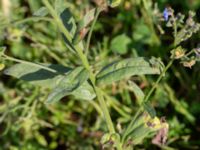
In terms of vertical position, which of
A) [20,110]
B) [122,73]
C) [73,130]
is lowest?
[73,130]

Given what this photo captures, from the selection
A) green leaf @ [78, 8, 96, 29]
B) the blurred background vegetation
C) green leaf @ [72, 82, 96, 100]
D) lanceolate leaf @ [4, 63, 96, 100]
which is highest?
green leaf @ [78, 8, 96, 29]

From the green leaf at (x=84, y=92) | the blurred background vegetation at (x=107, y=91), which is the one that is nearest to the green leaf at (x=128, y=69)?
the green leaf at (x=84, y=92)

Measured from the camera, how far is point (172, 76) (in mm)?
2094

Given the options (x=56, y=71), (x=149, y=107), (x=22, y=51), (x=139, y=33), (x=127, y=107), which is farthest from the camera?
(x=22, y=51)

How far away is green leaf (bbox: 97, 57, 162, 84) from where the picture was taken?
4.58 ft

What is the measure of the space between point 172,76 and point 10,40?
0.77 meters

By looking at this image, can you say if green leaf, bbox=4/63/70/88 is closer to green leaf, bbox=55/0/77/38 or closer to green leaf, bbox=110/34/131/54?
green leaf, bbox=55/0/77/38

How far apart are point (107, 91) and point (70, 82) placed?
0.73 meters

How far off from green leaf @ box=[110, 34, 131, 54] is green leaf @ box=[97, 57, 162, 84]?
0.65m

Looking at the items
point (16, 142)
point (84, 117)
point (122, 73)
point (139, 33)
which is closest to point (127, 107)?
point (84, 117)

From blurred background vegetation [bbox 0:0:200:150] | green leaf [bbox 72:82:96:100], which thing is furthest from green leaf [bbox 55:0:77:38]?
blurred background vegetation [bbox 0:0:200:150]

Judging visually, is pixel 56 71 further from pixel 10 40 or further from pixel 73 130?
pixel 10 40

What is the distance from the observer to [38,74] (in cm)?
153

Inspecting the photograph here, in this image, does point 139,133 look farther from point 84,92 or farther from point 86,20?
point 86,20
